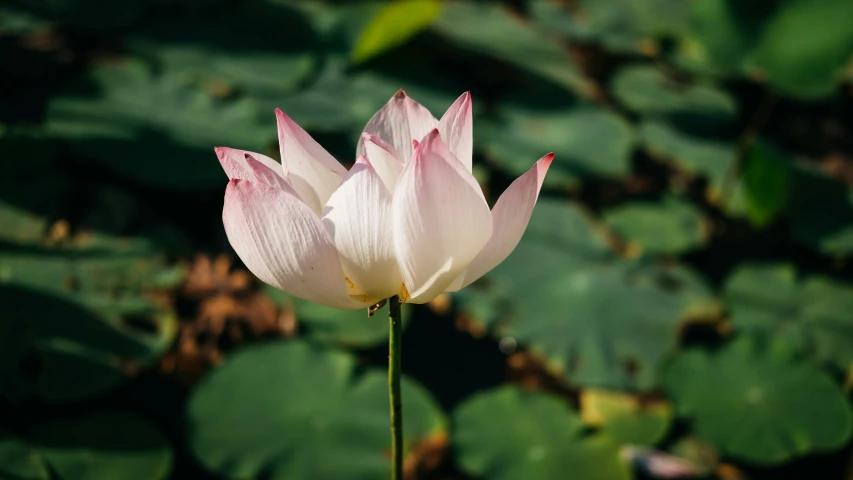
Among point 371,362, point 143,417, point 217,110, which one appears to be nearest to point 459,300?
point 371,362

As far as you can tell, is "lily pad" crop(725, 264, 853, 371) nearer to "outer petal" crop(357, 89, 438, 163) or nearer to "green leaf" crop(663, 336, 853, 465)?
"green leaf" crop(663, 336, 853, 465)

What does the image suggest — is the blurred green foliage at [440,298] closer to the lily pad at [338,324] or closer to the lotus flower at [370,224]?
the lily pad at [338,324]

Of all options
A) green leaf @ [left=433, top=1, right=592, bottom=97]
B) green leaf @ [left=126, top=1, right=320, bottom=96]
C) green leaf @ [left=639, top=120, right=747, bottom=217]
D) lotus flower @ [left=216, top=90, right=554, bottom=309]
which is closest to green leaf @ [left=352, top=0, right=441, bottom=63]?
green leaf @ [left=126, top=1, right=320, bottom=96]

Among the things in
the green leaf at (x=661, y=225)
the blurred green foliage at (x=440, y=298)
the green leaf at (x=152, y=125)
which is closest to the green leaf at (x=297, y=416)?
the blurred green foliage at (x=440, y=298)

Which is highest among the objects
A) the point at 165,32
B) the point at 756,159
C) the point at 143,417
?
the point at 165,32

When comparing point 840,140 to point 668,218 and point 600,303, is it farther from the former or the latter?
point 600,303

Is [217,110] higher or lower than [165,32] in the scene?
lower
